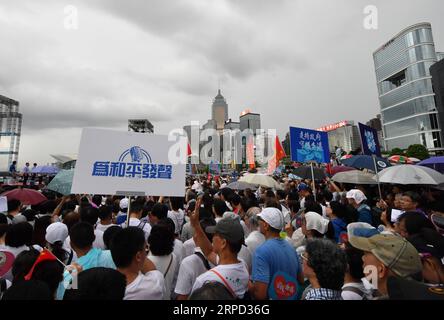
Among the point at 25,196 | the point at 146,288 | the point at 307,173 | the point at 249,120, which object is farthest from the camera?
the point at 249,120

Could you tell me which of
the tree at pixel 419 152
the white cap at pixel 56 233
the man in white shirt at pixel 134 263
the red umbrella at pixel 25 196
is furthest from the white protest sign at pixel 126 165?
the tree at pixel 419 152

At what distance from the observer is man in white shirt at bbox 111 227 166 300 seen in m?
1.81

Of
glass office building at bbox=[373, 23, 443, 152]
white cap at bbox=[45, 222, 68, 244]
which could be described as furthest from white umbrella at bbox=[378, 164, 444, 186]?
glass office building at bbox=[373, 23, 443, 152]

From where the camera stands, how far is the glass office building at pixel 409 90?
57.0 m

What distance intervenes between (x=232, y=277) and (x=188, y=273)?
55 cm

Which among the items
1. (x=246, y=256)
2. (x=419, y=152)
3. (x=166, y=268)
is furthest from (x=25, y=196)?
(x=419, y=152)

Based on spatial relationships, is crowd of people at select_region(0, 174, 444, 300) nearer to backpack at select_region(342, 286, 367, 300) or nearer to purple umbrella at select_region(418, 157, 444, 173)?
backpack at select_region(342, 286, 367, 300)

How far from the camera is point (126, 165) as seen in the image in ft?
10.5

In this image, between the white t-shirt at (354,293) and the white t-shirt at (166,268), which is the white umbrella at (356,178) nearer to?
the white t-shirt at (354,293)

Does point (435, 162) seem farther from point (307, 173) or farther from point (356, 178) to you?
point (307, 173)

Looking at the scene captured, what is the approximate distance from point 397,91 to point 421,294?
83260 mm

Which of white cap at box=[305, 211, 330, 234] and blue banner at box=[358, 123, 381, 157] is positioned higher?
blue banner at box=[358, 123, 381, 157]

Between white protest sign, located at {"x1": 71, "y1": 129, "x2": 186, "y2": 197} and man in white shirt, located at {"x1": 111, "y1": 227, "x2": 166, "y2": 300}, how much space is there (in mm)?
1292
